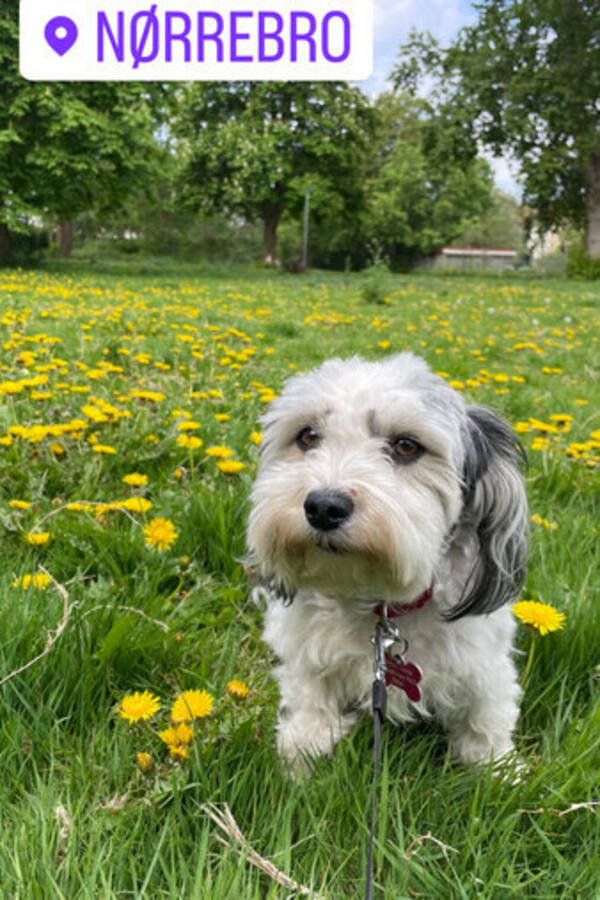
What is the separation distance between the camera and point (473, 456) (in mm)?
2053

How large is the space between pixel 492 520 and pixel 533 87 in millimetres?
32130

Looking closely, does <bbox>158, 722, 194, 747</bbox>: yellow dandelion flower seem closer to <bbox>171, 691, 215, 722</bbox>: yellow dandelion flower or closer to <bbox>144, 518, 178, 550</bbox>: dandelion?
<bbox>171, 691, 215, 722</bbox>: yellow dandelion flower

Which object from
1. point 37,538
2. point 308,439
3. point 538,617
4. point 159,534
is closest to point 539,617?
point 538,617

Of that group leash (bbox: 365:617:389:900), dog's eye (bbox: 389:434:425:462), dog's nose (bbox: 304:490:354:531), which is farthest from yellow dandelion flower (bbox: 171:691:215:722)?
dog's eye (bbox: 389:434:425:462)

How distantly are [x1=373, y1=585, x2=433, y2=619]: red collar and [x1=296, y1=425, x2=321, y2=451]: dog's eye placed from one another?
1.72 feet

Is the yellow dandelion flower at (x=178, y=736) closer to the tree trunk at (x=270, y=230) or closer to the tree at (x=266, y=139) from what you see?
the tree at (x=266, y=139)

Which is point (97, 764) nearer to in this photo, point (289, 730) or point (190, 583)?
point (289, 730)

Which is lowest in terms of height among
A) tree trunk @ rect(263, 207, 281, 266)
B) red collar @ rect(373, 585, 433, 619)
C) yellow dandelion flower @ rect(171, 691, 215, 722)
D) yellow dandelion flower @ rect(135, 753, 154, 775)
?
yellow dandelion flower @ rect(135, 753, 154, 775)

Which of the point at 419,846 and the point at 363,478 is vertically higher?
the point at 363,478

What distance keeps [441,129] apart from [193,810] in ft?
115

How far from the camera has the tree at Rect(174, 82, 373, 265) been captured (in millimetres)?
32094

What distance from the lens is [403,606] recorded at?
2.01 meters

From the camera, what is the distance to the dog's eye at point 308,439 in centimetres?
212

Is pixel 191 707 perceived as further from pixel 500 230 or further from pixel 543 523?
pixel 500 230
